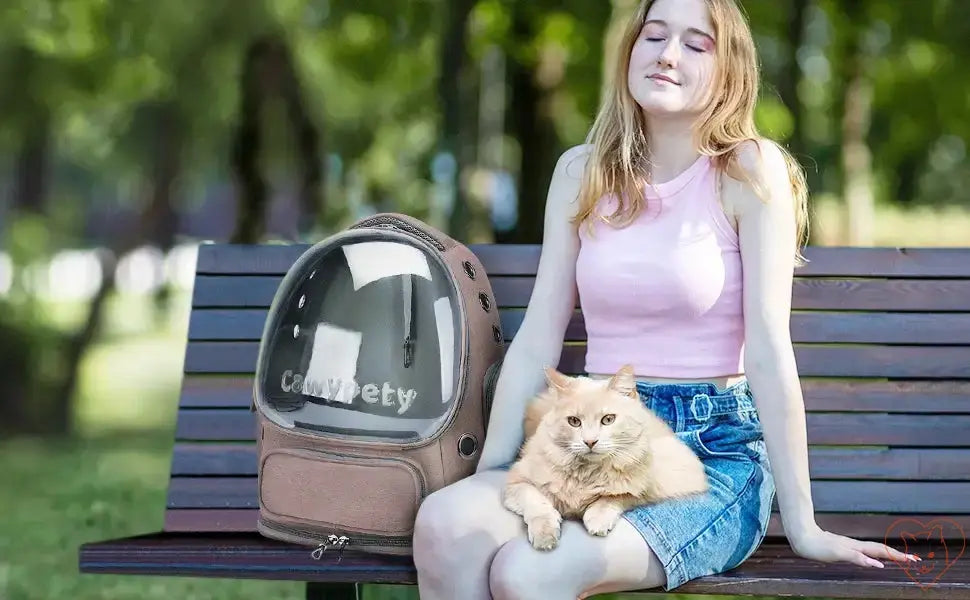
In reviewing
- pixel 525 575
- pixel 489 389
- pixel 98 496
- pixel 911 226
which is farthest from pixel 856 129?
pixel 911 226

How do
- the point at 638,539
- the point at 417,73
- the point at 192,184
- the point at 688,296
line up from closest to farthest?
the point at 638,539 < the point at 688,296 < the point at 417,73 < the point at 192,184

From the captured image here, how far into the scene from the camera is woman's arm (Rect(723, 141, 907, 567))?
3117mm

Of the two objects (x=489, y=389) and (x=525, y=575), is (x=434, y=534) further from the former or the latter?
(x=489, y=389)

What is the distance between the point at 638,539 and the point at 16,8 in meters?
7.98

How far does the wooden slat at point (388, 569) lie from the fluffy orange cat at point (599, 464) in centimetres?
23

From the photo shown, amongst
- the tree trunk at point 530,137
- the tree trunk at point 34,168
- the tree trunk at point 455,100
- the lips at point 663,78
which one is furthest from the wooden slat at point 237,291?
the tree trunk at point 34,168

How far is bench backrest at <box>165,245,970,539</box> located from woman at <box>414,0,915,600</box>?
58 centimetres

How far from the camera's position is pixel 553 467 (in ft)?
9.68

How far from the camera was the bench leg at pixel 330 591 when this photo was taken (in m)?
3.81

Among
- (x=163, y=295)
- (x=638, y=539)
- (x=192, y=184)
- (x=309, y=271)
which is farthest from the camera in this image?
(x=192, y=184)

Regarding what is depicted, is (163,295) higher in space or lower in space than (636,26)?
lower

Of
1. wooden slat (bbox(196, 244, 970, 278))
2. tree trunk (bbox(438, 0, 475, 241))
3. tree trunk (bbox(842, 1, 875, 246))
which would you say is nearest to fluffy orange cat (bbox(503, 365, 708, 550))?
wooden slat (bbox(196, 244, 970, 278))

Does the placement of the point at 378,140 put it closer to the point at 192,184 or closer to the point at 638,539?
the point at 192,184

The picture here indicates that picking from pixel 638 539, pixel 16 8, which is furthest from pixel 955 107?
pixel 638 539
